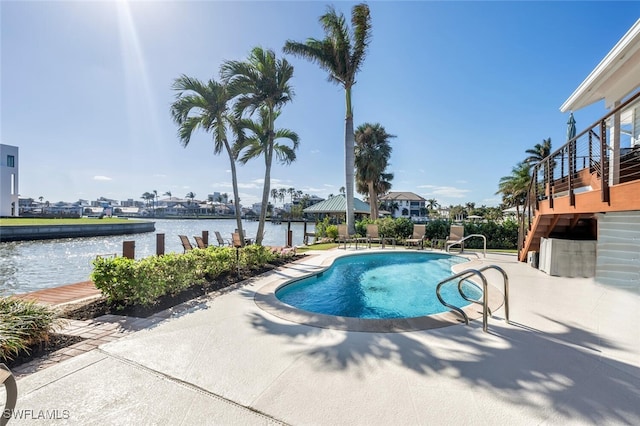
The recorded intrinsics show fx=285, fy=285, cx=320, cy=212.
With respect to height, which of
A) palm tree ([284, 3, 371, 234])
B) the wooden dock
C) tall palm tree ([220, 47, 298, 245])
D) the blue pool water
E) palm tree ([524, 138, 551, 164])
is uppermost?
palm tree ([284, 3, 371, 234])

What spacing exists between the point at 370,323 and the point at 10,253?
2348cm

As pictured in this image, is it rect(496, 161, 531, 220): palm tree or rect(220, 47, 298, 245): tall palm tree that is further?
rect(496, 161, 531, 220): palm tree

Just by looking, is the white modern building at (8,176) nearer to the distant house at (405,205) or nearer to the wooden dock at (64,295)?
the wooden dock at (64,295)

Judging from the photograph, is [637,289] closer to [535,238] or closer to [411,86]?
[535,238]

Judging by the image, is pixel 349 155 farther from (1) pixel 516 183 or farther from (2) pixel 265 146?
(1) pixel 516 183

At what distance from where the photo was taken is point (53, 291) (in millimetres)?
6320

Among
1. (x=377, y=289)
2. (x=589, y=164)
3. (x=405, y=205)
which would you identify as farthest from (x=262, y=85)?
(x=405, y=205)

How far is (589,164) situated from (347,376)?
10241 mm

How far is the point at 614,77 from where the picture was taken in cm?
673

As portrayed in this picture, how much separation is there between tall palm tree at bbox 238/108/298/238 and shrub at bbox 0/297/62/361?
24.7 ft

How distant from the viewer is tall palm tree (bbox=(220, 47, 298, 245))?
1074 centimetres

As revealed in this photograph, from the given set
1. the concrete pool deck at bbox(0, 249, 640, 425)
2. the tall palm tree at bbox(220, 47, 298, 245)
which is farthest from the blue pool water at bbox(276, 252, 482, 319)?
the tall palm tree at bbox(220, 47, 298, 245)

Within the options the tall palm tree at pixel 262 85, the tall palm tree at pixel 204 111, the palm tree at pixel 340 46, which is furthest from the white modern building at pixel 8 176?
the tall palm tree at pixel 262 85

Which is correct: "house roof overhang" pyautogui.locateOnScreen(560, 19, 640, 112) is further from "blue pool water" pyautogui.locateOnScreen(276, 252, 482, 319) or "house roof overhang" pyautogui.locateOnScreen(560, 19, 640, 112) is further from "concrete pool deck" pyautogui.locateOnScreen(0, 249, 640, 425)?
"blue pool water" pyautogui.locateOnScreen(276, 252, 482, 319)
